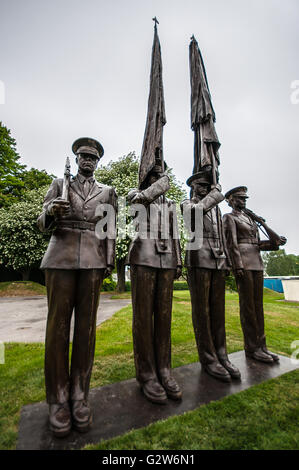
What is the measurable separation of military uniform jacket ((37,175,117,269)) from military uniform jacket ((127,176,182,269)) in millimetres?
401

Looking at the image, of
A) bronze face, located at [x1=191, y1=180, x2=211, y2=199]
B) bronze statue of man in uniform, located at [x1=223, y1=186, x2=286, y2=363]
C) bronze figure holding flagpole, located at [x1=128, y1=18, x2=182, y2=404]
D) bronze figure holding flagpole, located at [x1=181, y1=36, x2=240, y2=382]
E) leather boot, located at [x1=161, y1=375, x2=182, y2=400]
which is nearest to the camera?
leather boot, located at [x1=161, y1=375, x2=182, y2=400]

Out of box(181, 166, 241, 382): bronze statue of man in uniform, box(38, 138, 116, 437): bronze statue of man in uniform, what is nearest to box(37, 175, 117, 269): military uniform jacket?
box(38, 138, 116, 437): bronze statue of man in uniform

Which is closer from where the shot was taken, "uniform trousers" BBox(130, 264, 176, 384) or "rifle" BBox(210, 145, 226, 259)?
"uniform trousers" BBox(130, 264, 176, 384)

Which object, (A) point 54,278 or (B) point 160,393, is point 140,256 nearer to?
(A) point 54,278

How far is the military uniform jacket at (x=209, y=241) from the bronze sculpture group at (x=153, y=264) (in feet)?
0.05

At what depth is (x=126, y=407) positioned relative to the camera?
2711 millimetres

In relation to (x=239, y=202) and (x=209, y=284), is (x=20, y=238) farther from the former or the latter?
(x=209, y=284)

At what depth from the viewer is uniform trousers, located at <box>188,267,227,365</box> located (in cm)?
366

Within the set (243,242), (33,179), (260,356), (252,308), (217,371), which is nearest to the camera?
(217,371)

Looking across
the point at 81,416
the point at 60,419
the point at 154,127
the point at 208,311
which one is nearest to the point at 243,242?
the point at 208,311

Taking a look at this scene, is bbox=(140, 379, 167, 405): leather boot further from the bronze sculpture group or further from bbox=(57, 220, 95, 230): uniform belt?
bbox=(57, 220, 95, 230): uniform belt

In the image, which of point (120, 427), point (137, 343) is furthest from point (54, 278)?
point (120, 427)

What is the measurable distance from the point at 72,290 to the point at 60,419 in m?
1.18

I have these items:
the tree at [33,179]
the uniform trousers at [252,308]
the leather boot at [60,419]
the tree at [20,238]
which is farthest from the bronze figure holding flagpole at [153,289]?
the tree at [33,179]
